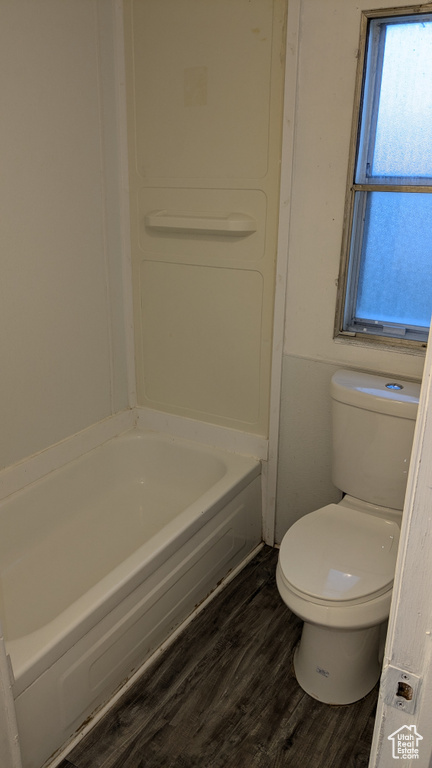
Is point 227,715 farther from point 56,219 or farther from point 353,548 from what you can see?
point 56,219

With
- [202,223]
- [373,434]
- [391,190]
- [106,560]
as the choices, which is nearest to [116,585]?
[106,560]

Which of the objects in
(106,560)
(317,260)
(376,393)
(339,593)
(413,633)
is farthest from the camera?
(106,560)

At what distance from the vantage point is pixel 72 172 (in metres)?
2.26

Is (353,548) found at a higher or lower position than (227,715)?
higher

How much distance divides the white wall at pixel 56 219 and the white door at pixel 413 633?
1.73 m

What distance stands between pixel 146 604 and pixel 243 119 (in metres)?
1.67

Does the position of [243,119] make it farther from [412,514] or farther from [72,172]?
[412,514]

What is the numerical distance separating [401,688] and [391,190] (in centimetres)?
162

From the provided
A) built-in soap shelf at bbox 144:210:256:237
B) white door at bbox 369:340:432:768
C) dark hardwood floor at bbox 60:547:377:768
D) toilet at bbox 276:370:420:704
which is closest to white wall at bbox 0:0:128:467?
built-in soap shelf at bbox 144:210:256:237

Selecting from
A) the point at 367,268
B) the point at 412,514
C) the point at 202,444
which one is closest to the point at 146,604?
the point at 202,444

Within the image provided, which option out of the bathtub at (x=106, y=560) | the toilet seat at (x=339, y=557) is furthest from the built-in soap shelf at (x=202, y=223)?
the toilet seat at (x=339, y=557)

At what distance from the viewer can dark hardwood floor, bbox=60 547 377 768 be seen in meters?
1.68

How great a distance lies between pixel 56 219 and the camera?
2.22 meters

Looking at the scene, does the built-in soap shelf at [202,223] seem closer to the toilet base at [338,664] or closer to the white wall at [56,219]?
the white wall at [56,219]
